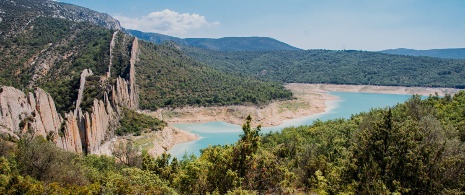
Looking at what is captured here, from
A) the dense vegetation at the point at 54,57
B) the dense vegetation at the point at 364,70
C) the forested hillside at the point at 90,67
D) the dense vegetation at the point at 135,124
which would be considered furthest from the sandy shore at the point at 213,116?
Result: the dense vegetation at the point at 364,70

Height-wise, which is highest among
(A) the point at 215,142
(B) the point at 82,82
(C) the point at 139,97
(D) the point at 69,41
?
(D) the point at 69,41

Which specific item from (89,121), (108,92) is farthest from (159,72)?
(89,121)

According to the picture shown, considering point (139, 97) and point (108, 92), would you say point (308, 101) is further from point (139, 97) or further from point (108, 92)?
point (108, 92)

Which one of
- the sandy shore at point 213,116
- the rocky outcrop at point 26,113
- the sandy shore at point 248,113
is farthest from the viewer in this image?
the sandy shore at point 248,113

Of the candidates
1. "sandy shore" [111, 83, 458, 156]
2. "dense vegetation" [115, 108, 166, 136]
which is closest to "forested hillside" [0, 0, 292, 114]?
"sandy shore" [111, 83, 458, 156]

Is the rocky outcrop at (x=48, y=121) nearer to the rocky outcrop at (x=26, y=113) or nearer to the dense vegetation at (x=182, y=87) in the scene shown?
the rocky outcrop at (x=26, y=113)

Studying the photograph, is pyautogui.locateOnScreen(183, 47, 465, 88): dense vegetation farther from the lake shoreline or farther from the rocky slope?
the rocky slope
